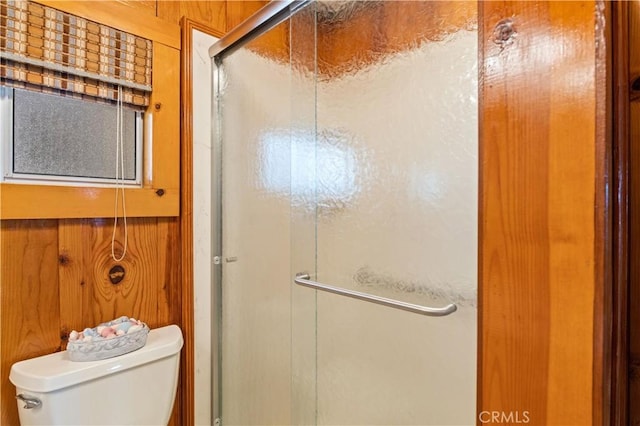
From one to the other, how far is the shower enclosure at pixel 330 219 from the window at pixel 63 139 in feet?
1.00

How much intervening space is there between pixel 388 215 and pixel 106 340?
2.97ft

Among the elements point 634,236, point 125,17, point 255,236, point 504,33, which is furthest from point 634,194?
point 125,17

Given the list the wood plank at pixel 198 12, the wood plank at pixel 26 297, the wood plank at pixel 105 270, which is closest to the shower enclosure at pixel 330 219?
the wood plank at pixel 198 12

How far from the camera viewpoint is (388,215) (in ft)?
3.59

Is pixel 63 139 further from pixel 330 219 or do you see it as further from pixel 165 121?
pixel 330 219

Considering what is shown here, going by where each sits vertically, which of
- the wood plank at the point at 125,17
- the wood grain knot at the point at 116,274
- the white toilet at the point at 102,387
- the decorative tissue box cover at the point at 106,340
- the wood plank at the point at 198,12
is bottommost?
the white toilet at the point at 102,387

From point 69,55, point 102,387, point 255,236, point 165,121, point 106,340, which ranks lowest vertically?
point 102,387

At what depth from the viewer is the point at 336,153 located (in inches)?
47.4

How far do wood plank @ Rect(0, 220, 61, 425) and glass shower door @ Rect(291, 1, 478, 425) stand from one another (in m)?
0.72

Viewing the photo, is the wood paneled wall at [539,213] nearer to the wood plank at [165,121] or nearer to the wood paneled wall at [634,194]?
the wood paneled wall at [634,194]

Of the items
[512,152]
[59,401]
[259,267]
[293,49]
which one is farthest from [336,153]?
[59,401]

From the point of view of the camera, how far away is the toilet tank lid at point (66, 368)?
2.57 ft

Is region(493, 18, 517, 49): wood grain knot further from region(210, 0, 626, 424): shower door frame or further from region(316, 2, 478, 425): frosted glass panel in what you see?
region(316, 2, 478, 425): frosted glass panel

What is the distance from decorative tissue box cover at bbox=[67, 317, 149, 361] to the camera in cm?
86
